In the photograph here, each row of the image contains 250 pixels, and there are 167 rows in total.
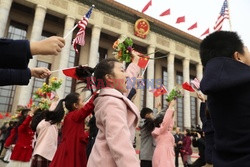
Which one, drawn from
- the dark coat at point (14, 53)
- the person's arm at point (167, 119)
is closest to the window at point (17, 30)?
the person's arm at point (167, 119)

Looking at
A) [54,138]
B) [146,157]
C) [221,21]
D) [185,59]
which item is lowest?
[146,157]

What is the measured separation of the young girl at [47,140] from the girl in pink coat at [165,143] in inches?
89.3

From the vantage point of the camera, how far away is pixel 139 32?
2462 cm

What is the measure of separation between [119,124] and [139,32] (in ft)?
77.9

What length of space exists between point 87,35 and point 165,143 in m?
20.6

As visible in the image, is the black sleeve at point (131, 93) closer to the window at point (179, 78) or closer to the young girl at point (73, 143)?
the young girl at point (73, 143)

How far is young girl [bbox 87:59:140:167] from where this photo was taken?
66.2 inches

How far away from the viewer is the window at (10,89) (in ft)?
60.2

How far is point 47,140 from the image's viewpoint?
445cm

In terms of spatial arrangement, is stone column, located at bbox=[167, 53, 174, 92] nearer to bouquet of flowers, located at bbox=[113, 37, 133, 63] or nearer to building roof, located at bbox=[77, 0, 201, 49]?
building roof, located at bbox=[77, 0, 201, 49]

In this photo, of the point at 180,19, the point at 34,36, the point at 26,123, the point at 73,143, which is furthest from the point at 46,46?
the point at 180,19

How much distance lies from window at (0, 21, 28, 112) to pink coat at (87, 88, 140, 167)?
19027mm

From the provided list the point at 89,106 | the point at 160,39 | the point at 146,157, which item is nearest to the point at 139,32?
the point at 160,39

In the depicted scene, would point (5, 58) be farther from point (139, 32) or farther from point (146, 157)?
point (139, 32)
